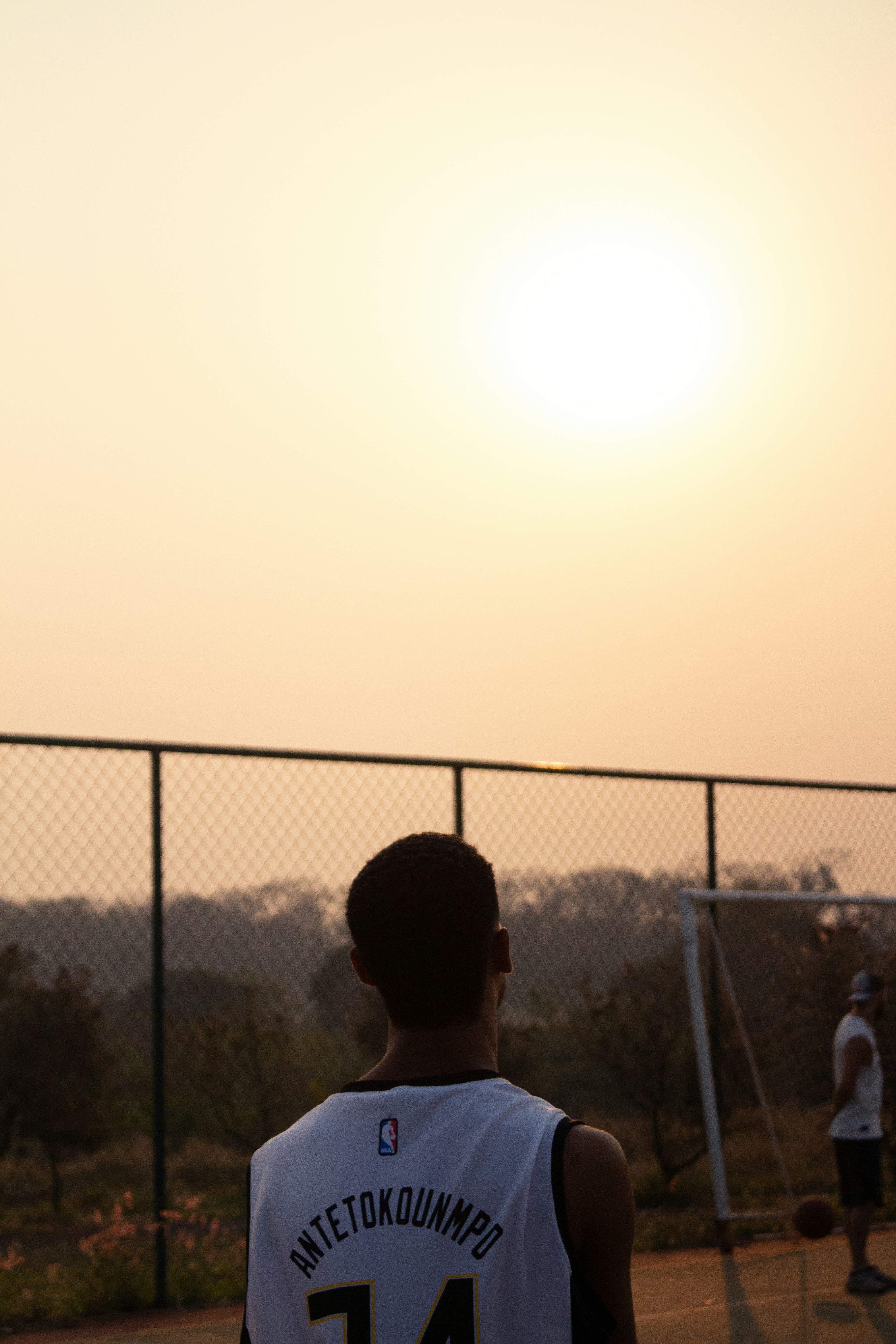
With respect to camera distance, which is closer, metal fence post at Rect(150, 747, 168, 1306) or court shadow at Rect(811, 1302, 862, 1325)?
court shadow at Rect(811, 1302, 862, 1325)

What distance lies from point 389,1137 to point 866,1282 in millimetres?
6852

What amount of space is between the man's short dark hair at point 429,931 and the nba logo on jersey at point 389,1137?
0.49ft

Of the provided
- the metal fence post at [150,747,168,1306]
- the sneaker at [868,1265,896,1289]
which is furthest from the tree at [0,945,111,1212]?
the sneaker at [868,1265,896,1289]

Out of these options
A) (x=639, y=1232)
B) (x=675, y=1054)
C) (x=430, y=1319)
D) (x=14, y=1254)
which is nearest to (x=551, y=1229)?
(x=430, y=1319)

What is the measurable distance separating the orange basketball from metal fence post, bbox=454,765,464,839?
2.87 meters

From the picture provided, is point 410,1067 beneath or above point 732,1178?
above

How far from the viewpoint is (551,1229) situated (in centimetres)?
169

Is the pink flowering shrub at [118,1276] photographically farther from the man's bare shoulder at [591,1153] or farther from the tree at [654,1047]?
the man's bare shoulder at [591,1153]

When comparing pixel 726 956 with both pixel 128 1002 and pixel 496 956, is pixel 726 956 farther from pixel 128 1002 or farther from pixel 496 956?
pixel 496 956

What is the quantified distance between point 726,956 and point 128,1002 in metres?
4.46

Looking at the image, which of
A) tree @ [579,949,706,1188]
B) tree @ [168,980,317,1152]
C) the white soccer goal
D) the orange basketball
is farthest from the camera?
tree @ [579,949,706,1188]

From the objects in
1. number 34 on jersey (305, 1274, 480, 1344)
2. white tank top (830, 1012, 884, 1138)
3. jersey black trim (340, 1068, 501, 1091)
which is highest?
jersey black trim (340, 1068, 501, 1091)

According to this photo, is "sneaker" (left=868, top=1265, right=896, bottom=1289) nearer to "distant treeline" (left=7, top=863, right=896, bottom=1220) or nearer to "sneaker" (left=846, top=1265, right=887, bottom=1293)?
"sneaker" (left=846, top=1265, right=887, bottom=1293)

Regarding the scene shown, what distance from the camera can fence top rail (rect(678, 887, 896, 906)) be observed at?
930cm
